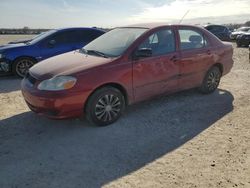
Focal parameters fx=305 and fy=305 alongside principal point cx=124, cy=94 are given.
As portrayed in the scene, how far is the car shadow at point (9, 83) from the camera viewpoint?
7714 mm

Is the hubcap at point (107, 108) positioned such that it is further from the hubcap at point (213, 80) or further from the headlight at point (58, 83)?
the hubcap at point (213, 80)

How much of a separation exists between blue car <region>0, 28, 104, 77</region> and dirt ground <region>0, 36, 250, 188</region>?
9.46 ft

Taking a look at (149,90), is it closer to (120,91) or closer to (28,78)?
(120,91)

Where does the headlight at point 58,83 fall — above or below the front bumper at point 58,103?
above

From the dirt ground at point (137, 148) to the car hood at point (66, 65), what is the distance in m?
0.91

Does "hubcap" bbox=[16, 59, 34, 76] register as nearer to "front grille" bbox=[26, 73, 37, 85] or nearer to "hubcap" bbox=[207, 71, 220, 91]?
"front grille" bbox=[26, 73, 37, 85]

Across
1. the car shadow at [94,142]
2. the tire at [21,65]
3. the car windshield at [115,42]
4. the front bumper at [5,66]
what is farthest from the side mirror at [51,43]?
the car shadow at [94,142]

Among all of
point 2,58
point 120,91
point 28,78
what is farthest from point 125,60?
point 2,58

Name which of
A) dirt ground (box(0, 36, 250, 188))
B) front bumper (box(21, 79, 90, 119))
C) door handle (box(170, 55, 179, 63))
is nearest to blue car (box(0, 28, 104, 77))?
dirt ground (box(0, 36, 250, 188))

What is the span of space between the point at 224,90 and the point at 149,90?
263cm

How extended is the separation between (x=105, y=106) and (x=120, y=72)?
0.62 meters

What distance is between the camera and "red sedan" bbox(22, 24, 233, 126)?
187 inches

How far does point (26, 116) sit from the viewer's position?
5.66 m

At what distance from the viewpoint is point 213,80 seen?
6938 mm
